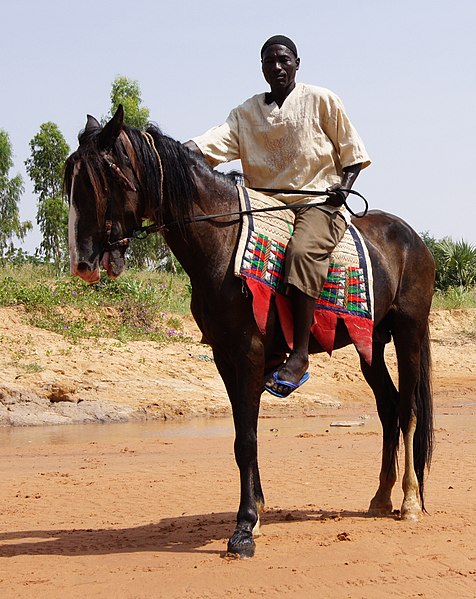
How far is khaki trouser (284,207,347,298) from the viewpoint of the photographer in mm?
5727

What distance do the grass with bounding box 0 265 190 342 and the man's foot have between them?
9900 millimetres

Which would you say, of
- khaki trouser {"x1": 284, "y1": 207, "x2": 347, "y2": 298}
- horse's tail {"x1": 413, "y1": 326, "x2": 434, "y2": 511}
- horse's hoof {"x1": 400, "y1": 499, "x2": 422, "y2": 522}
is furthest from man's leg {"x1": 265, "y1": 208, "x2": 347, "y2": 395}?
horse's tail {"x1": 413, "y1": 326, "x2": 434, "y2": 511}

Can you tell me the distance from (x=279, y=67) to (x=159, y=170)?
3.99 feet

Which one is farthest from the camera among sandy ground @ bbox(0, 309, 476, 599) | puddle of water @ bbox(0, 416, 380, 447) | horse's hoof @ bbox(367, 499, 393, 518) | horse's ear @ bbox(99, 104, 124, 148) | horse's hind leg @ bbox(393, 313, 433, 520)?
puddle of water @ bbox(0, 416, 380, 447)

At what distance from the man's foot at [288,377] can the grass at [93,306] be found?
9900 millimetres

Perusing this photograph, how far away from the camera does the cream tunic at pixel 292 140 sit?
6.16 metres

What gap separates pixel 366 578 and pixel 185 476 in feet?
12.5

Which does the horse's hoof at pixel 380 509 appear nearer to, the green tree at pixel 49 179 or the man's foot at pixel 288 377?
the man's foot at pixel 288 377

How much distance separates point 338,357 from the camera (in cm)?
1778

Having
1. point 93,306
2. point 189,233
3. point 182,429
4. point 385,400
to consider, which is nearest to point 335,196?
point 189,233

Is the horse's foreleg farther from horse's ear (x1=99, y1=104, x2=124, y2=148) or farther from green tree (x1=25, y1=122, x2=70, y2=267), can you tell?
green tree (x1=25, y1=122, x2=70, y2=267)

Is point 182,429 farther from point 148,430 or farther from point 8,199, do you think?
point 8,199

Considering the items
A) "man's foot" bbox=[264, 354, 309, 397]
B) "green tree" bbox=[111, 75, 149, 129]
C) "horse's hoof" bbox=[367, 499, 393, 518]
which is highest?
"green tree" bbox=[111, 75, 149, 129]

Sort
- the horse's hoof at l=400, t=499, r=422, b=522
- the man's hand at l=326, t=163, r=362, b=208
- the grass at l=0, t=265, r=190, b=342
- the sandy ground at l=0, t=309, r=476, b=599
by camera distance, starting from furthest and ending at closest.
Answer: the grass at l=0, t=265, r=190, b=342, the horse's hoof at l=400, t=499, r=422, b=522, the man's hand at l=326, t=163, r=362, b=208, the sandy ground at l=0, t=309, r=476, b=599
